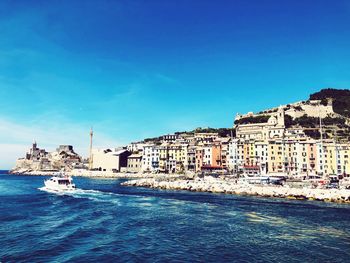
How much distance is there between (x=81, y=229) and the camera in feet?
90.1

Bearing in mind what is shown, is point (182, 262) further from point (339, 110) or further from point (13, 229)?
point (339, 110)

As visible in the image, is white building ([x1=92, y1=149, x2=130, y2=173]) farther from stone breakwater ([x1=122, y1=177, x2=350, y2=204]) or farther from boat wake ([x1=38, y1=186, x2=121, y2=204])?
boat wake ([x1=38, y1=186, x2=121, y2=204])

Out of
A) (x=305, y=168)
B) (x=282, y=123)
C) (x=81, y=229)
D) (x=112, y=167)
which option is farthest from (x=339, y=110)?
(x=81, y=229)

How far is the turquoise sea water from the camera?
793 inches

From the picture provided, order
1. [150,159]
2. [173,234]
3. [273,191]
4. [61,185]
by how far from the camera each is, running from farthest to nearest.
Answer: [150,159] < [61,185] < [273,191] < [173,234]

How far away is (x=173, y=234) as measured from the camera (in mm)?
25859

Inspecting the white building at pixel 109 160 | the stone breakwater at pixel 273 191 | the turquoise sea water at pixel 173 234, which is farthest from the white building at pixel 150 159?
the turquoise sea water at pixel 173 234

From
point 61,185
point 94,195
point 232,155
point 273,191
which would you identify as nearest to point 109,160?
point 232,155

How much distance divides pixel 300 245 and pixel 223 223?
918cm

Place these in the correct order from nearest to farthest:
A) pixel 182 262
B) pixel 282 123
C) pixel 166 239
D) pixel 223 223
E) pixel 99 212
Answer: pixel 182 262, pixel 166 239, pixel 223 223, pixel 99 212, pixel 282 123

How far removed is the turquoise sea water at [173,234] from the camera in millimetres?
20141

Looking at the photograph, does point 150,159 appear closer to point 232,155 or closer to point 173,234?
point 232,155

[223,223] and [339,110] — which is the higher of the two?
[339,110]

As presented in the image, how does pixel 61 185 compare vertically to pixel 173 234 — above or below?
above
